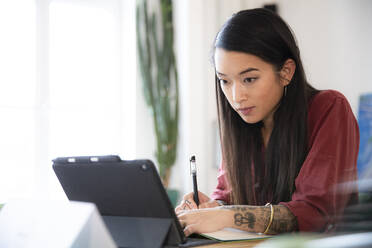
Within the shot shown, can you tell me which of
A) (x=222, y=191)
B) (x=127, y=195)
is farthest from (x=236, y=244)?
(x=222, y=191)

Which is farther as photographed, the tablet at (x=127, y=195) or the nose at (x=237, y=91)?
the nose at (x=237, y=91)

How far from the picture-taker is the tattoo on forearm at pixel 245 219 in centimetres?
98

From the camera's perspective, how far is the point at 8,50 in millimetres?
2803

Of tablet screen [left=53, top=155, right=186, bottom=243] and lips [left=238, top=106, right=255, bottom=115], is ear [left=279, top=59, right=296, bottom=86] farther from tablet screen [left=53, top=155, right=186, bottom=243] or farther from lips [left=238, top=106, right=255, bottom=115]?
tablet screen [left=53, top=155, right=186, bottom=243]

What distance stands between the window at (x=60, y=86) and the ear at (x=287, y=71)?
6.63ft

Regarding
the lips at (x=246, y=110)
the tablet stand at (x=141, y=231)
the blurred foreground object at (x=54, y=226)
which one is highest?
the lips at (x=246, y=110)

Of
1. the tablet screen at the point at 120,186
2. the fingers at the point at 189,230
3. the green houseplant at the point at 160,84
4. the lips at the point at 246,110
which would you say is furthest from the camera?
the green houseplant at the point at 160,84

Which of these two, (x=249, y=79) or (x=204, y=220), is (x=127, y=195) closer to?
(x=204, y=220)

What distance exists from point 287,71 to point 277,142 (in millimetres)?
221

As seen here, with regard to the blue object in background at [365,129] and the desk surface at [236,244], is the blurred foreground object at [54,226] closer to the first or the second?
the desk surface at [236,244]

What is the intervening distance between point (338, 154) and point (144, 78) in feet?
6.89

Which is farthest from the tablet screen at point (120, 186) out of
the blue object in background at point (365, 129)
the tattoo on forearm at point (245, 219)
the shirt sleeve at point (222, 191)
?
the blue object in background at point (365, 129)

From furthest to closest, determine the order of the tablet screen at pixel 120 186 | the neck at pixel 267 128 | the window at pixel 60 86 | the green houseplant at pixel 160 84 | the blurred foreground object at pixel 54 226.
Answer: the green houseplant at pixel 160 84 → the window at pixel 60 86 → the neck at pixel 267 128 → the tablet screen at pixel 120 186 → the blurred foreground object at pixel 54 226

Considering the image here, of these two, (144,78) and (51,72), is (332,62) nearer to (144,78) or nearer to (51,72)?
(144,78)
